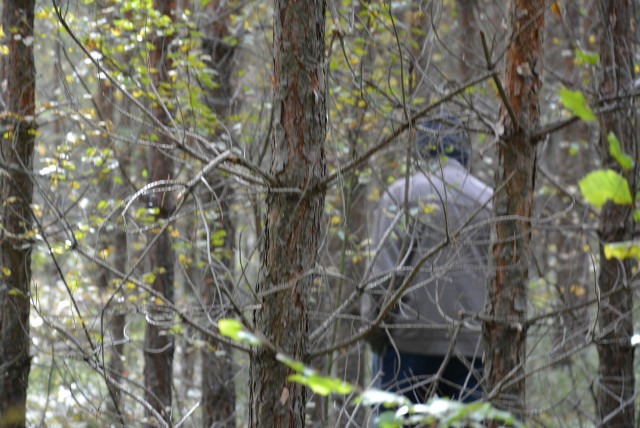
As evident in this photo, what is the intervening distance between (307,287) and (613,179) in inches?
91.2

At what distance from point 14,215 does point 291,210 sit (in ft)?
8.87

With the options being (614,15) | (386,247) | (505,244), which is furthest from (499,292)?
(614,15)

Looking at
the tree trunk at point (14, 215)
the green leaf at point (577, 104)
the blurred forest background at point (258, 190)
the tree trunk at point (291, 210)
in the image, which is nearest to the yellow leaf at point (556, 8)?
the blurred forest background at point (258, 190)

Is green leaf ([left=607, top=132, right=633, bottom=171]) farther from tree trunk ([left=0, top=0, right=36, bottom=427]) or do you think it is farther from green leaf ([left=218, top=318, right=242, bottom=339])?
tree trunk ([left=0, top=0, right=36, bottom=427])

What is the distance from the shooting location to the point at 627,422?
5809 mm

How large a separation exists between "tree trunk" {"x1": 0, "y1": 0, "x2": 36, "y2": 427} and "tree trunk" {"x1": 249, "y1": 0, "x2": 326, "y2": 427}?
7.98ft

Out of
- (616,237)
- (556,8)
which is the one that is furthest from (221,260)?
(556,8)

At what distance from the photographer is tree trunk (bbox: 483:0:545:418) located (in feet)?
15.2

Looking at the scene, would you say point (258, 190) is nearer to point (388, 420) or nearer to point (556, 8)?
point (388, 420)

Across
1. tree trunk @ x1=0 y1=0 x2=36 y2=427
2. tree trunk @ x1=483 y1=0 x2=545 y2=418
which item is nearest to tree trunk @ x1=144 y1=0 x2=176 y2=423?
tree trunk @ x1=0 y1=0 x2=36 y2=427

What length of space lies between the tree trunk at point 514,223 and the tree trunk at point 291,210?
151cm

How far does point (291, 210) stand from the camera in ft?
11.1

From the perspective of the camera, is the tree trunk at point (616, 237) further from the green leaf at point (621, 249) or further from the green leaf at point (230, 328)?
the green leaf at point (230, 328)

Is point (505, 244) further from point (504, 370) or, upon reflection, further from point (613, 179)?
point (613, 179)
